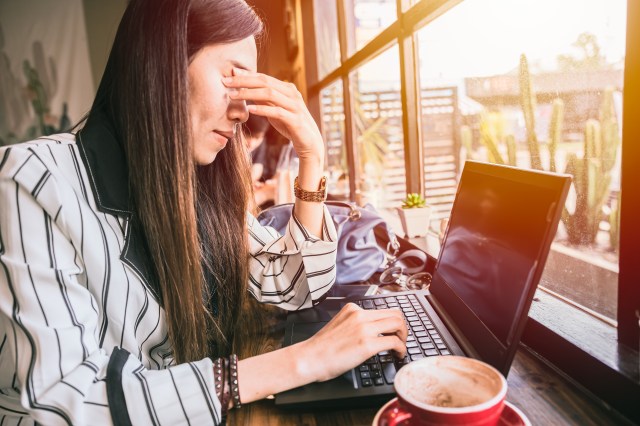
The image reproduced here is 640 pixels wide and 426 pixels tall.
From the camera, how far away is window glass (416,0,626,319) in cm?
81

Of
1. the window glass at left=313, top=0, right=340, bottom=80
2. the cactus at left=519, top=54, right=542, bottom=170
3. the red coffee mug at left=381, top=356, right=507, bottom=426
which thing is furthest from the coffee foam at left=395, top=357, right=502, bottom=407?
the window glass at left=313, top=0, right=340, bottom=80

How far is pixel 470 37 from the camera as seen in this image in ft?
4.50

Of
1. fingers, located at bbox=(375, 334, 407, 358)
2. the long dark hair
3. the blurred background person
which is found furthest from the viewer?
the blurred background person

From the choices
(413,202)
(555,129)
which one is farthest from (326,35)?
(555,129)

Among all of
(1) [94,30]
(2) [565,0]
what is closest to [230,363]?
(2) [565,0]

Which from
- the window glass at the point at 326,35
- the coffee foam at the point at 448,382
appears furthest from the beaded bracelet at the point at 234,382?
the window glass at the point at 326,35

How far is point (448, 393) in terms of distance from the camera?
45 cm

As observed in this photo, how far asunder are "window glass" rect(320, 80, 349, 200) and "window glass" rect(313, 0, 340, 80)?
0.56 ft

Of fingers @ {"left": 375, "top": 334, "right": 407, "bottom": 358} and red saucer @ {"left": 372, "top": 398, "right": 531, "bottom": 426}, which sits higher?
red saucer @ {"left": 372, "top": 398, "right": 531, "bottom": 426}

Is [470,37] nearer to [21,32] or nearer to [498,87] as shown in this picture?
[498,87]

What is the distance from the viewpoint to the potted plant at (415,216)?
5.34 ft

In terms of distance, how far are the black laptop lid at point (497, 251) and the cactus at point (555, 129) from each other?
0.21 meters

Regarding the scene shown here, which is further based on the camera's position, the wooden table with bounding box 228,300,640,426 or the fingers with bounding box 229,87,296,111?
the fingers with bounding box 229,87,296,111

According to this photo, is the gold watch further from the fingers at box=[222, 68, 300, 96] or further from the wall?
the wall
